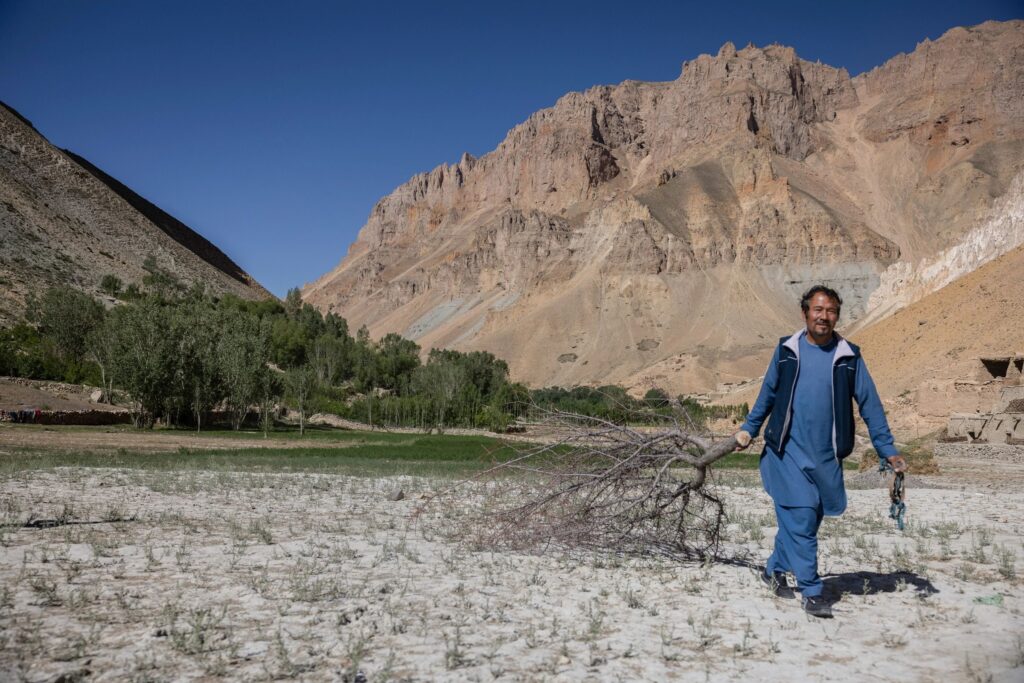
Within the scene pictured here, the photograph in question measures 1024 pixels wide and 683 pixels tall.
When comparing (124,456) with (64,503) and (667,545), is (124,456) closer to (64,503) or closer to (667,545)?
(64,503)

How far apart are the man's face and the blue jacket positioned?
0.14 meters

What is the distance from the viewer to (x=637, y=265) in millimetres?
105250

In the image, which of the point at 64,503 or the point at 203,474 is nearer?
the point at 64,503

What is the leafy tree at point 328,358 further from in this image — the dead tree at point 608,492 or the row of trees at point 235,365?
the dead tree at point 608,492

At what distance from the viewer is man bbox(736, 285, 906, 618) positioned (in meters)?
5.32

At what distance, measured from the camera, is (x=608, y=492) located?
7.17 metres

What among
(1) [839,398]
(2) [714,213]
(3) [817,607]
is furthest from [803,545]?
(2) [714,213]

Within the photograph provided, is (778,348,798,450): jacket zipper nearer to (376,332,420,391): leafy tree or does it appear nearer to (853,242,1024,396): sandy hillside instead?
(853,242,1024,396): sandy hillside

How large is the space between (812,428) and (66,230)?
286 feet

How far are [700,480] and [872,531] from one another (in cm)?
372

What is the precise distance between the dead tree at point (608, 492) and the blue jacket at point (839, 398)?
1.05 metres

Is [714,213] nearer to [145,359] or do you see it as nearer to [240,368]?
[240,368]

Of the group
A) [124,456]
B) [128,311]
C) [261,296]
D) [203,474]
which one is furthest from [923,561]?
[261,296]

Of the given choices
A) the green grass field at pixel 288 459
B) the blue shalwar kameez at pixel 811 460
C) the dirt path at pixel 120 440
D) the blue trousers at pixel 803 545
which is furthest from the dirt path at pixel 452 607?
the dirt path at pixel 120 440
